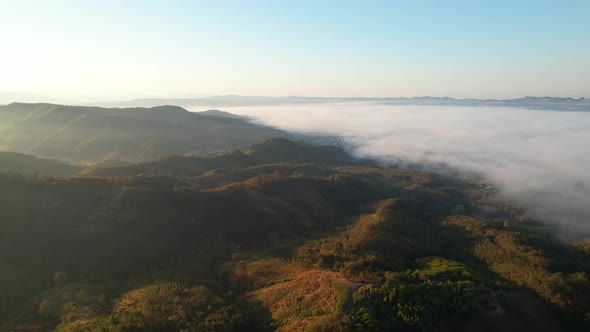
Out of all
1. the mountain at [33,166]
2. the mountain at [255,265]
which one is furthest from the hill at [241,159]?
the mountain at [33,166]

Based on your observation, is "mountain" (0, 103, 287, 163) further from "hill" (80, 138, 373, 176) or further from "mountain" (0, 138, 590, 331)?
"mountain" (0, 138, 590, 331)

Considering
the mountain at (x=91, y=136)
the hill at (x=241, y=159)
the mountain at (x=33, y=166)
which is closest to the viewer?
the mountain at (x=33, y=166)

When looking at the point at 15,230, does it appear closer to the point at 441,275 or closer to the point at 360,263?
the point at 360,263

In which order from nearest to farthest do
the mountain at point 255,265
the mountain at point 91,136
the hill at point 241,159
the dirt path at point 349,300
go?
the dirt path at point 349,300
the mountain at point 255,265
the hill at point 241,159
the mountain at point 91,136

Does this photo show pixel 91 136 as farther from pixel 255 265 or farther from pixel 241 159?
pixel 255 265

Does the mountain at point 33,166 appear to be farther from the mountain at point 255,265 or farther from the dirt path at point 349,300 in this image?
the dirt path at point 349,300
